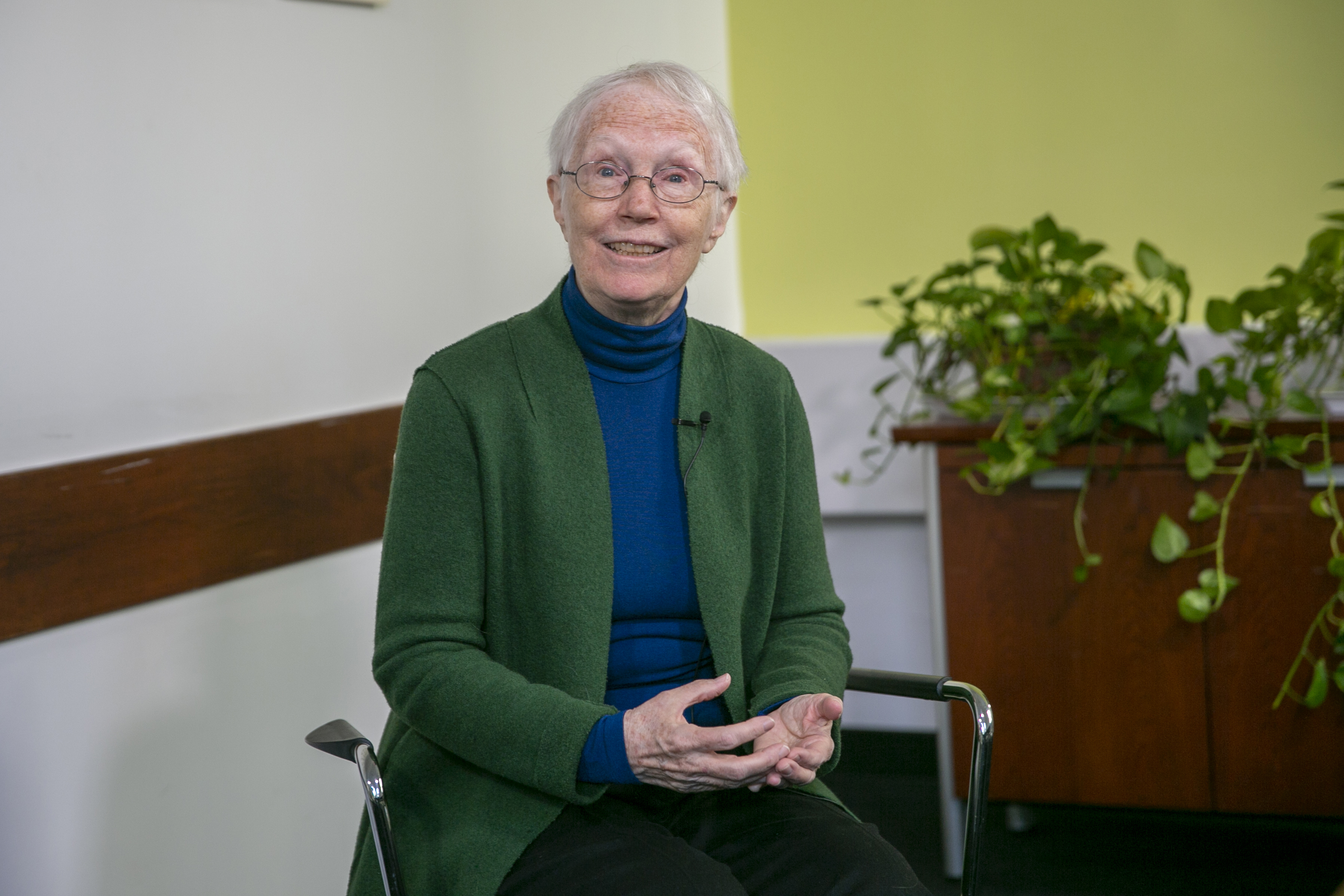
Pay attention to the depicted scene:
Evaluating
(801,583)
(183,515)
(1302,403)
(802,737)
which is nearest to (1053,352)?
(1302,403)

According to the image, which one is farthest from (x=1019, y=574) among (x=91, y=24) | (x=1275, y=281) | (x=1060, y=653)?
(x=91, y=24)

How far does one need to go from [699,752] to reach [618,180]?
708mm

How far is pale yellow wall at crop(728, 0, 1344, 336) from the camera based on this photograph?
2.88 meters

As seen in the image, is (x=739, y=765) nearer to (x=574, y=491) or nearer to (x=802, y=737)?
(x=802, y=737)

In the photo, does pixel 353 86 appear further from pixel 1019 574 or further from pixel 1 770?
pixel 1019 574

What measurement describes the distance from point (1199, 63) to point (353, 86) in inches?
82.9

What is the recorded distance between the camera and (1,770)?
1519 mm

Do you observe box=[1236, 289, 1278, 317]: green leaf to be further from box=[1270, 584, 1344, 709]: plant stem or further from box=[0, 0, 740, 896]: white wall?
box=[0, 0, 740, 896]: white wall

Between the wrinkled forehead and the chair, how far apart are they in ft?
2.39

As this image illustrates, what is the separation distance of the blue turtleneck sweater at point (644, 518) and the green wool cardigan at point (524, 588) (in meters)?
0.03

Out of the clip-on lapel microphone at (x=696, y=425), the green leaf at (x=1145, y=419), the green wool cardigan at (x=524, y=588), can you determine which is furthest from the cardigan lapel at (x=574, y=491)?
the green leaf at (x=1145, y=419)

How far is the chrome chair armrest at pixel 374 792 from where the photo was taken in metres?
1.21

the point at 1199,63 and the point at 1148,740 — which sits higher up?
the point at 1199,63

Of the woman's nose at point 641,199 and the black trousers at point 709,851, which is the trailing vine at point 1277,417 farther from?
the woman's nose at point 641,199
